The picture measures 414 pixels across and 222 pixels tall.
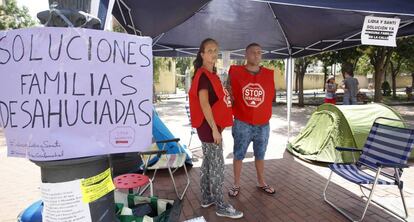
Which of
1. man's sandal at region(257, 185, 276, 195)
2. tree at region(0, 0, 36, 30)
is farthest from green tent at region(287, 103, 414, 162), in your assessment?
tree at region(0, 0, 36, 30)

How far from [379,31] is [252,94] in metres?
1.57

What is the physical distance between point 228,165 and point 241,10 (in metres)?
2.73

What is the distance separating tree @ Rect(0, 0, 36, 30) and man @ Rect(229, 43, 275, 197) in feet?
71.0

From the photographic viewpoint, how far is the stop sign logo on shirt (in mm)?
3539

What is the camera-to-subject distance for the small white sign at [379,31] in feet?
10.8

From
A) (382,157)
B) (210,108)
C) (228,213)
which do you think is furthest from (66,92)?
(382,157)

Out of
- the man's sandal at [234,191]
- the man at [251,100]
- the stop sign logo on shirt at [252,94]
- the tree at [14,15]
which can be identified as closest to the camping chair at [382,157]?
the man at [251,100]

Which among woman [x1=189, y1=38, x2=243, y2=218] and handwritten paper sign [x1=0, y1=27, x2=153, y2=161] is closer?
handwritten paper sign [x1=0, y1=27, x2=153, y2=161]

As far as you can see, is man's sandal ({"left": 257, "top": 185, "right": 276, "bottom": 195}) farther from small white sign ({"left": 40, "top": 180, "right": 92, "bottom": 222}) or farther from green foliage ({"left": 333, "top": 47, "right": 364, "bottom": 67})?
green foliage ({"left": 333, "top": 47, "right": 364, "bottom": 67})

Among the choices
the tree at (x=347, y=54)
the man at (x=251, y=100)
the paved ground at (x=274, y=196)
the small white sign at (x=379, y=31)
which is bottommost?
the paved ground at (x=274, y=196)

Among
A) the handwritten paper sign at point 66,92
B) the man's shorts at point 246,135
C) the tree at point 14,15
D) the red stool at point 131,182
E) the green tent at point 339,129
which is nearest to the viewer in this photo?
the handwritten paper sign at point 66,92

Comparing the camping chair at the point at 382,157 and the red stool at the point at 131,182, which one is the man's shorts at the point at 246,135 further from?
the red stool at the point at 131,182

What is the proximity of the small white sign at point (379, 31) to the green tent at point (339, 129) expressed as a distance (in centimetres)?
212

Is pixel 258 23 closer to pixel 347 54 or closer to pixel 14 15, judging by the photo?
pixel 347 54
